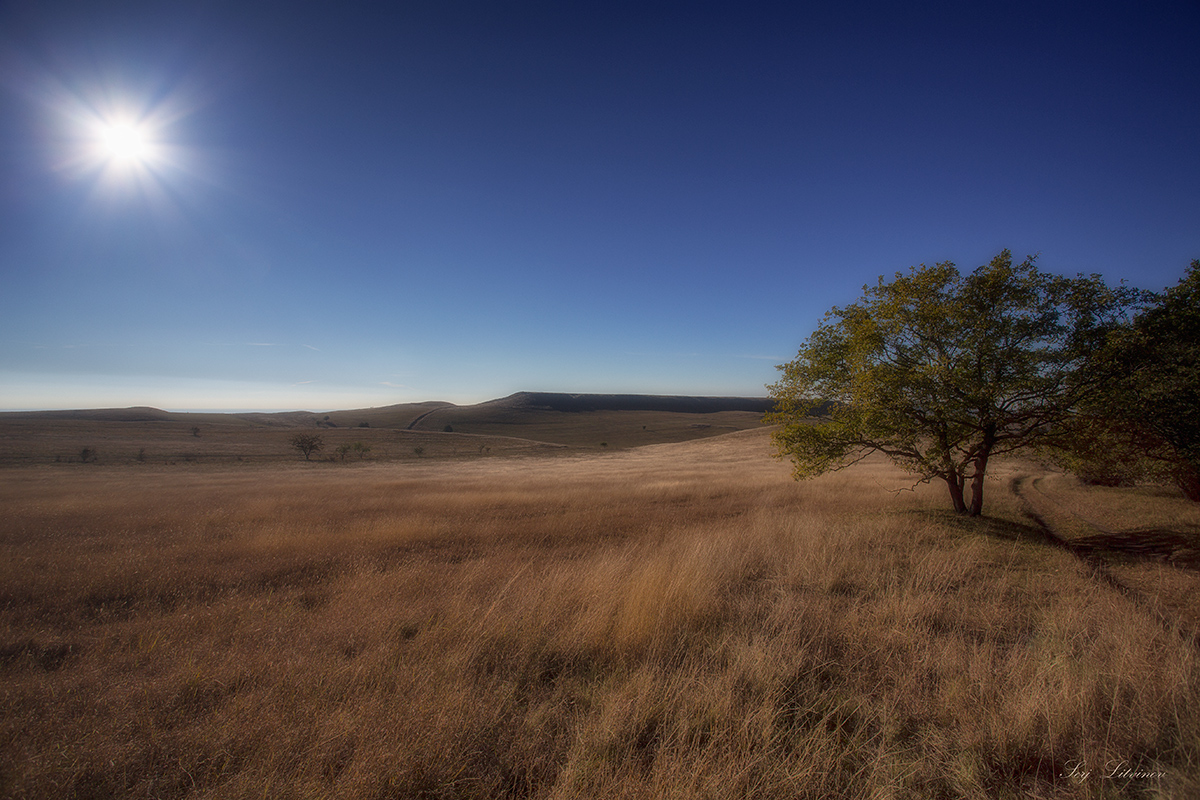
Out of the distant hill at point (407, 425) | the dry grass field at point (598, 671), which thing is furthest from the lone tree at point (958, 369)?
the distant hill at point (407, 425)

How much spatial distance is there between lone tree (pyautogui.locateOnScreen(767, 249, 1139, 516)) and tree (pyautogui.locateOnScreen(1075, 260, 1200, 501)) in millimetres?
504

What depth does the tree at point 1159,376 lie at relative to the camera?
35.3 feet

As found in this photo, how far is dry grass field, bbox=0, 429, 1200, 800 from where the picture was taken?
348 cm

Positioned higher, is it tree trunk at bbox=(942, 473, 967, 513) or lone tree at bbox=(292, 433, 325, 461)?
tree trunk at bbox=(942, 473, 967, 513)

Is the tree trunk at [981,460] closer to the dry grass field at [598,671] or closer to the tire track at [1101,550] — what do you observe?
the tire track at [1101,550]

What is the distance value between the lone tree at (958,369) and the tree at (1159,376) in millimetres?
504

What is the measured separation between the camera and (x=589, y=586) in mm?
7027

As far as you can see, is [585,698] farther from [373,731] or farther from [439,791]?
[373,731]

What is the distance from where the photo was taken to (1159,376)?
1082 cm

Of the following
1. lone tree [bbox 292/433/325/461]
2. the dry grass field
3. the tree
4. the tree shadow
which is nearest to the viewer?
the dry grass field

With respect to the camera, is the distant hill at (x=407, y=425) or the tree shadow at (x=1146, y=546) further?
the distant hill at (x=407, y=425)

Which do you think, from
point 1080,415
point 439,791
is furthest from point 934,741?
point 1080,415

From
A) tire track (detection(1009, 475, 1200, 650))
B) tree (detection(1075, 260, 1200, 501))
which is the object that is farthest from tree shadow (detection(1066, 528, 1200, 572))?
tree (detection(1075, 260, 1200, 501))

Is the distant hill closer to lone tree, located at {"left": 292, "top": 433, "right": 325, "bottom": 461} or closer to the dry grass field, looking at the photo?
lone tree, located at {"left": 292, "top": 433, "right": 325, "bottom": 461}
